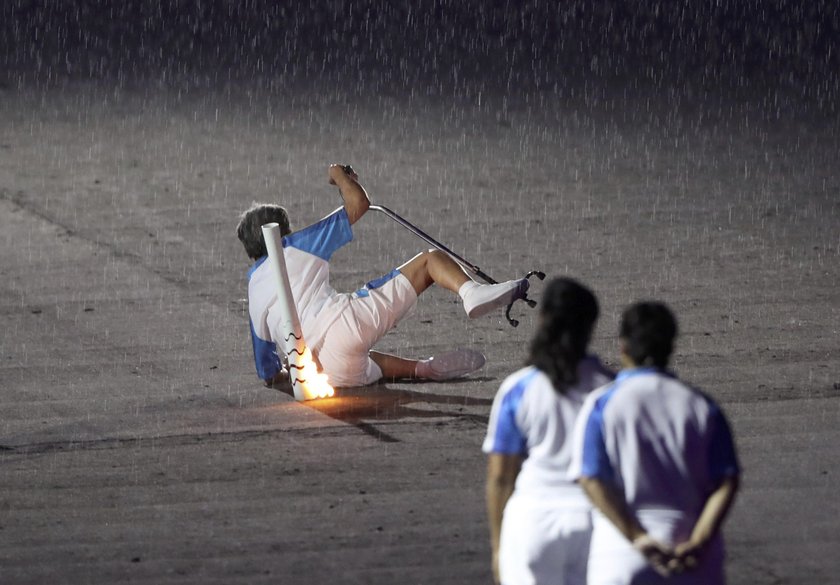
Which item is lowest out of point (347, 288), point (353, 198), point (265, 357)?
point (265, 357)

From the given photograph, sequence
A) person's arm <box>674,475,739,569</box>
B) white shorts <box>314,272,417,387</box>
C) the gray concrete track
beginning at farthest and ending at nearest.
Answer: white shorts <box>314,272,417,387</box>, the gray concrete track, person's arm <box>674,475,739,569</box>

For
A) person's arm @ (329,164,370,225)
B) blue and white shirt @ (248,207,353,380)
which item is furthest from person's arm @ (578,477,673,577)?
person's arm @ (329,164,370,225)

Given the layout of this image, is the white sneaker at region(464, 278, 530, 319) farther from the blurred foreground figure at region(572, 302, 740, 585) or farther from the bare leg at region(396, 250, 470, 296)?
the blurred foreground figure at region(572, 302, 740, 585)

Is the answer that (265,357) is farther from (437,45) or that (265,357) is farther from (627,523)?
(437,45)

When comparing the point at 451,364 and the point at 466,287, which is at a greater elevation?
the point at 466,287

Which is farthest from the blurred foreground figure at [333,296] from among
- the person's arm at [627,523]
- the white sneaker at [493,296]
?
the person's arm at [627,523]

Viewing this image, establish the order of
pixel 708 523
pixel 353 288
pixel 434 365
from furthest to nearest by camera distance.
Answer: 1. pixel 353 288
2. pixel 434 365
3. pixel 708 523

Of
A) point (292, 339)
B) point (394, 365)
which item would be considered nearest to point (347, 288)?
point (394, 365)

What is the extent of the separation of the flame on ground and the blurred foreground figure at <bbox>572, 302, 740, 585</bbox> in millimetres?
4817

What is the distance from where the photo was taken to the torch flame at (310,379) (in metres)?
9.22

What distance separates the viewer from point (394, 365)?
970cm

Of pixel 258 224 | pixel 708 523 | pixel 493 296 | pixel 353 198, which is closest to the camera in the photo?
pixel 708 523

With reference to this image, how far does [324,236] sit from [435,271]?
738 mm

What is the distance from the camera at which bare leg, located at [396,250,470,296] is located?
9.33 meters
